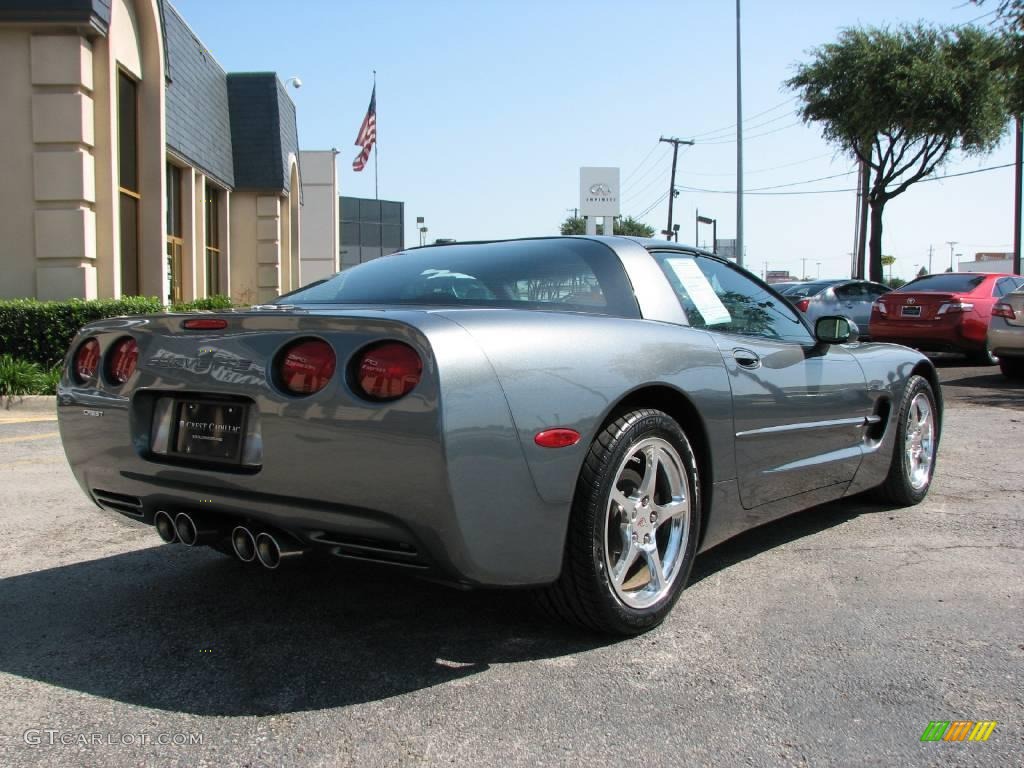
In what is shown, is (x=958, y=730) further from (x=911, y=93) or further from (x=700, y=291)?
(x=911, y=93)

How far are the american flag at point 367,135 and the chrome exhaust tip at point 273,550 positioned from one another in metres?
35.5

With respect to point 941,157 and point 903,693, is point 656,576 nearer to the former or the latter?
point 903,693

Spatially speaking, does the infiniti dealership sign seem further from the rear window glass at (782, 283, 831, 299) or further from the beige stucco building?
the beige stucco building

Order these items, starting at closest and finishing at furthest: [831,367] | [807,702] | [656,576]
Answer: [807,702]
[656,576]
[831,367]

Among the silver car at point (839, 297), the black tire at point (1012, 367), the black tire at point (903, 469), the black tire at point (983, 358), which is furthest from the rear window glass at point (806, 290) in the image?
the black tire at point (903, 469)

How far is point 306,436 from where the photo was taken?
2.62 metres

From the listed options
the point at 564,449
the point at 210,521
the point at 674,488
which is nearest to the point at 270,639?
the point at 210,521

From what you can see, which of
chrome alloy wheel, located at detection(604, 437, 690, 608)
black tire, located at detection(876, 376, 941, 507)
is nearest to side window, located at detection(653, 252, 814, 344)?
chrome alloy wheel, located at detection(604, 437, 690, 608)

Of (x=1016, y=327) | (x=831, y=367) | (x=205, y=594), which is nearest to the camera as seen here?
(x=205, y=594)

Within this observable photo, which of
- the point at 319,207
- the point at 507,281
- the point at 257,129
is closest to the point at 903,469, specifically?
the point at 507,281

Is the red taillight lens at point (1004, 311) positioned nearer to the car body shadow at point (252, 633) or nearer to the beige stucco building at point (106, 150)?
the car body shadow at point (252, 633)

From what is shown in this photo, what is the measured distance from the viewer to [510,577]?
2635 millimetres

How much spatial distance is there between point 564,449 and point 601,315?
697 mm

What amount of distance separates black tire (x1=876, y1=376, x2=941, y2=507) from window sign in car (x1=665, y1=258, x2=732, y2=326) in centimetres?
152
